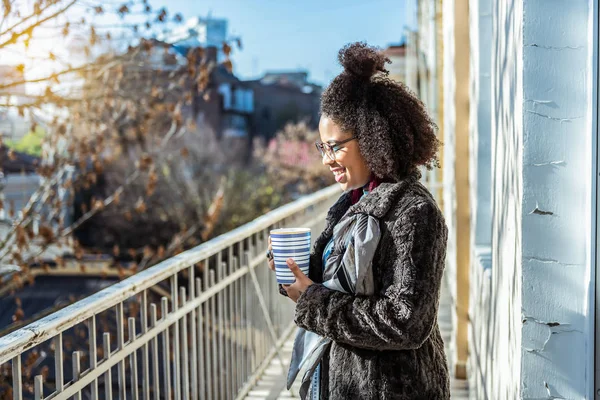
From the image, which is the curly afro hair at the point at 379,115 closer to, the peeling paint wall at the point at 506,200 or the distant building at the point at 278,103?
the peeling paint wall at the point at 506,200

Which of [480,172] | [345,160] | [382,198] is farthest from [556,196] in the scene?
[480,172]

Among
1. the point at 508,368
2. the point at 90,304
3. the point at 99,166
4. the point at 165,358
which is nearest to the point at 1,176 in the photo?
the point at 99,166

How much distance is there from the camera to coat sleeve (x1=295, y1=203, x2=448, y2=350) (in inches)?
76.4

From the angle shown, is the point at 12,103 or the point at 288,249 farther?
the point at 12,103

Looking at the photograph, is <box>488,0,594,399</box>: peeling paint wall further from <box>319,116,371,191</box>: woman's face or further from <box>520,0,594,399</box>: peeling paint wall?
<box>319,116,371,191</box>: woman's face

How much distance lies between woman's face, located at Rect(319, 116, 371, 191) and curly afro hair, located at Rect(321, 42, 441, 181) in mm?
23

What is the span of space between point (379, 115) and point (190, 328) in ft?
7.63

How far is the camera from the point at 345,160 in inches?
86.7

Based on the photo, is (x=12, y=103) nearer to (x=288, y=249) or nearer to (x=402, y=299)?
(x=288, y=249)

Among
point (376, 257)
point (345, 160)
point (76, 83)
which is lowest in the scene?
point (376, 257)

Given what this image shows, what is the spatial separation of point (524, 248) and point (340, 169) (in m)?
0.60

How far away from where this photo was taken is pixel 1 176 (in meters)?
7.99

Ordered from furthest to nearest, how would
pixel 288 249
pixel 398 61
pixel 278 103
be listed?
pixel 278 103 < pixel 398 61 < pixel 288 249

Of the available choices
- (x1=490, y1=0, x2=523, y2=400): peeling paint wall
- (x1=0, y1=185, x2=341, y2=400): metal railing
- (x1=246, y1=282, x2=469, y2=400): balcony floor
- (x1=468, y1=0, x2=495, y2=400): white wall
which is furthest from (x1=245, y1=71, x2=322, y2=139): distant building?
(x1=490, y1=0, x2=523, y2=400): peeling paint wall
